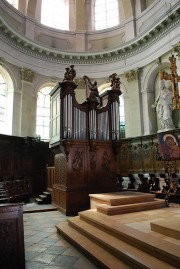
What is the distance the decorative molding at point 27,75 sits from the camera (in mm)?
12879

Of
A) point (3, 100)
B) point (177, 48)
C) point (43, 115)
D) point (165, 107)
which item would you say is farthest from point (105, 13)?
point (3, 100)

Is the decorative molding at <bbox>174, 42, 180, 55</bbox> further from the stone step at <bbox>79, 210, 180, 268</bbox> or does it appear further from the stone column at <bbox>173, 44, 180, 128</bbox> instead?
the stone step at <bbox>79, 210, 180, 268</bbox>

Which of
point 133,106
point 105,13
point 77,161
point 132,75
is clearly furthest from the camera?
point 105,13

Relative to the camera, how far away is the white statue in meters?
10.8

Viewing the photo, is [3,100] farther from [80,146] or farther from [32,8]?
[80,146]

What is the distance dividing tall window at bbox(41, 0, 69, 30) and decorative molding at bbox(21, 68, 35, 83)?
443cm

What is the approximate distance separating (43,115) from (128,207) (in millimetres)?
10099

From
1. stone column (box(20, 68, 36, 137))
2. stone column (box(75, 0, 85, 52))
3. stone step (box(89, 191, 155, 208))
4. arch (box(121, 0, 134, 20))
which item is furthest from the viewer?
stone column (box(75, 0, 85, 52))

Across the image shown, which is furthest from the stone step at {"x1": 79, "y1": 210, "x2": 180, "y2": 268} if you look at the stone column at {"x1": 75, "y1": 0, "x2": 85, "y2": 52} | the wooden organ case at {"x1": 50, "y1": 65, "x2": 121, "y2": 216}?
the stone column at {"x1": 75, "y1": 0, "x2": 85, "y2": 52}

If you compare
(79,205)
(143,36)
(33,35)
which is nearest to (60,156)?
(79,205)

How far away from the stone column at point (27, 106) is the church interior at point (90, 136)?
0.20 feet

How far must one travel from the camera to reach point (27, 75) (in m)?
13.0

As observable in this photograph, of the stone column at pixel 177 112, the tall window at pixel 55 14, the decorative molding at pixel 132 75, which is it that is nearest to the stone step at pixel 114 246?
the stone column at pixel 177 112

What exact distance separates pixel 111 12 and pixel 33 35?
18.9 ft
